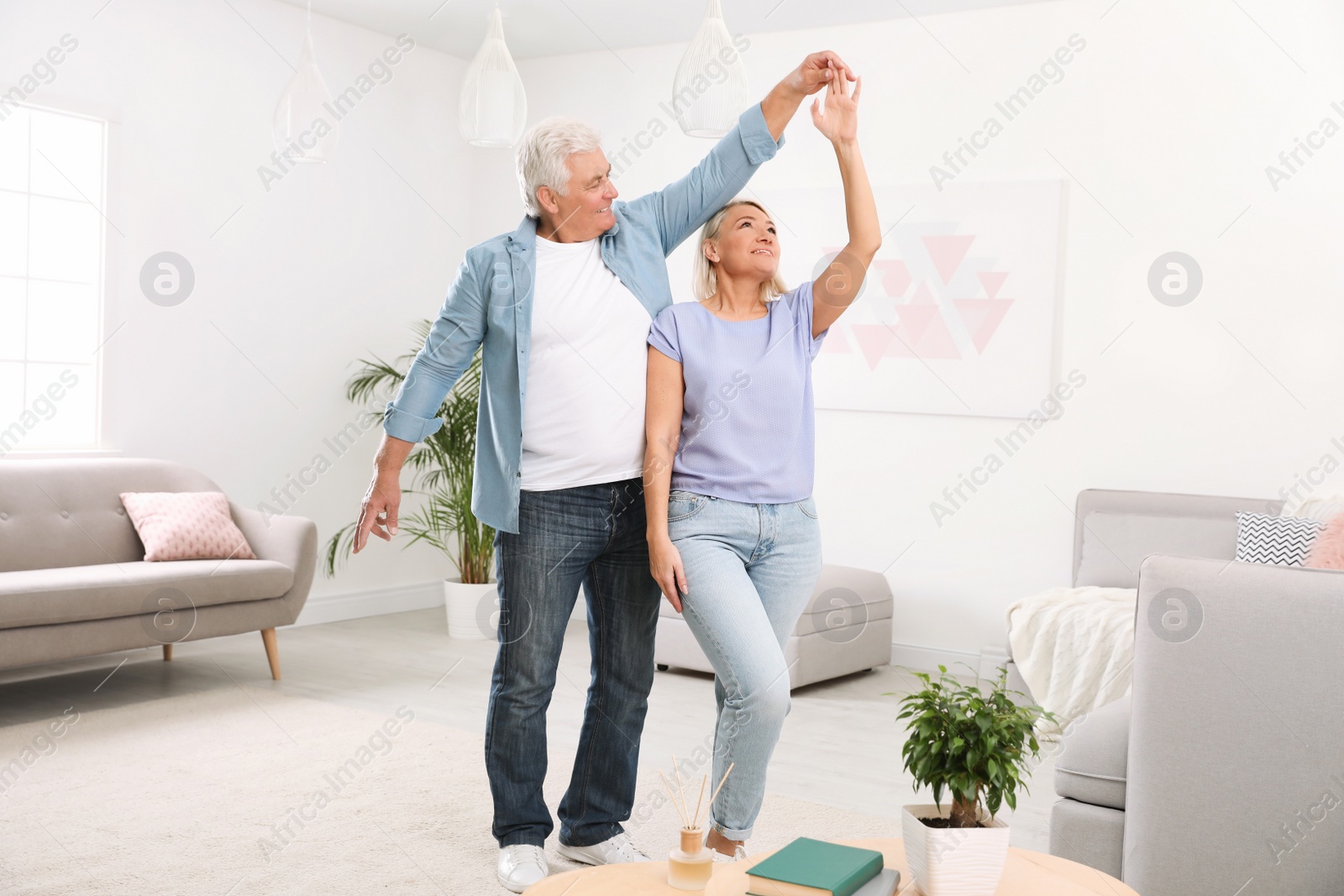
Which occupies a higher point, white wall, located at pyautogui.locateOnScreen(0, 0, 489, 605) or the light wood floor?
white wall, located at pyautogui.locateOnScreen(0, 0, 489, 605)

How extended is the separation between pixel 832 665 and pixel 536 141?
274cm

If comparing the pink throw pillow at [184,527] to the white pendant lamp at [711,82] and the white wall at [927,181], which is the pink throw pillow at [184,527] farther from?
the white pendant lamp at [711,82]

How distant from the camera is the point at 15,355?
431 centimetres

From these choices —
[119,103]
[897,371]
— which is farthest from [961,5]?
[119,103]

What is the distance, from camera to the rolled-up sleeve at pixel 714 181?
2.29m

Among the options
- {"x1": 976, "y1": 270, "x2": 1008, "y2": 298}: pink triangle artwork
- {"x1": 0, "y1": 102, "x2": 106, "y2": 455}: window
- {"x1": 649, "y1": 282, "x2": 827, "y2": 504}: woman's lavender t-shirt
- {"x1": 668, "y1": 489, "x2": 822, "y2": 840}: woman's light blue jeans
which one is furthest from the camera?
{"x1": 976, "y1": 270, "x2": 1008, "y2": 298}: pink triangle artwork

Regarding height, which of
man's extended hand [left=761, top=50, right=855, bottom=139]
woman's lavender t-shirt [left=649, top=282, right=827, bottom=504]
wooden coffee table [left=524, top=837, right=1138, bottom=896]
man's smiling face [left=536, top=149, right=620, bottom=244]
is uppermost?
man's extended hand [left=761, top=50, right=855, bottom=139]

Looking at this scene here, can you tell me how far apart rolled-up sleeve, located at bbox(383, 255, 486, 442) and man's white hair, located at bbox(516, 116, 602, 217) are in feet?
0.71

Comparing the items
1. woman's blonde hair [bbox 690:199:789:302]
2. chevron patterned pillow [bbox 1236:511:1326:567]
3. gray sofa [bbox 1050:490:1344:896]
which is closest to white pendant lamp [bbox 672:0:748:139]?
woman's blonde hair [bbox 690:199:789:302]

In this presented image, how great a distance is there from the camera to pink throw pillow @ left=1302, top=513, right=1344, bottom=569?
3299mm

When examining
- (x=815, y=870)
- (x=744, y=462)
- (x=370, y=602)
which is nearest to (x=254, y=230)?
(x=370, y=602)

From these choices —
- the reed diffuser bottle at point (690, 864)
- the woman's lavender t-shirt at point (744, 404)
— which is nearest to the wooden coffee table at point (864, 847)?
the reed diffuser bottle at point (690, 864)

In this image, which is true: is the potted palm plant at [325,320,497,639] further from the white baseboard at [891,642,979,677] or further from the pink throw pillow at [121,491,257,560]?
the white baseboard at [891,642,979,677]

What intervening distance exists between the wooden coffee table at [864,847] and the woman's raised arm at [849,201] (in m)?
1.00
